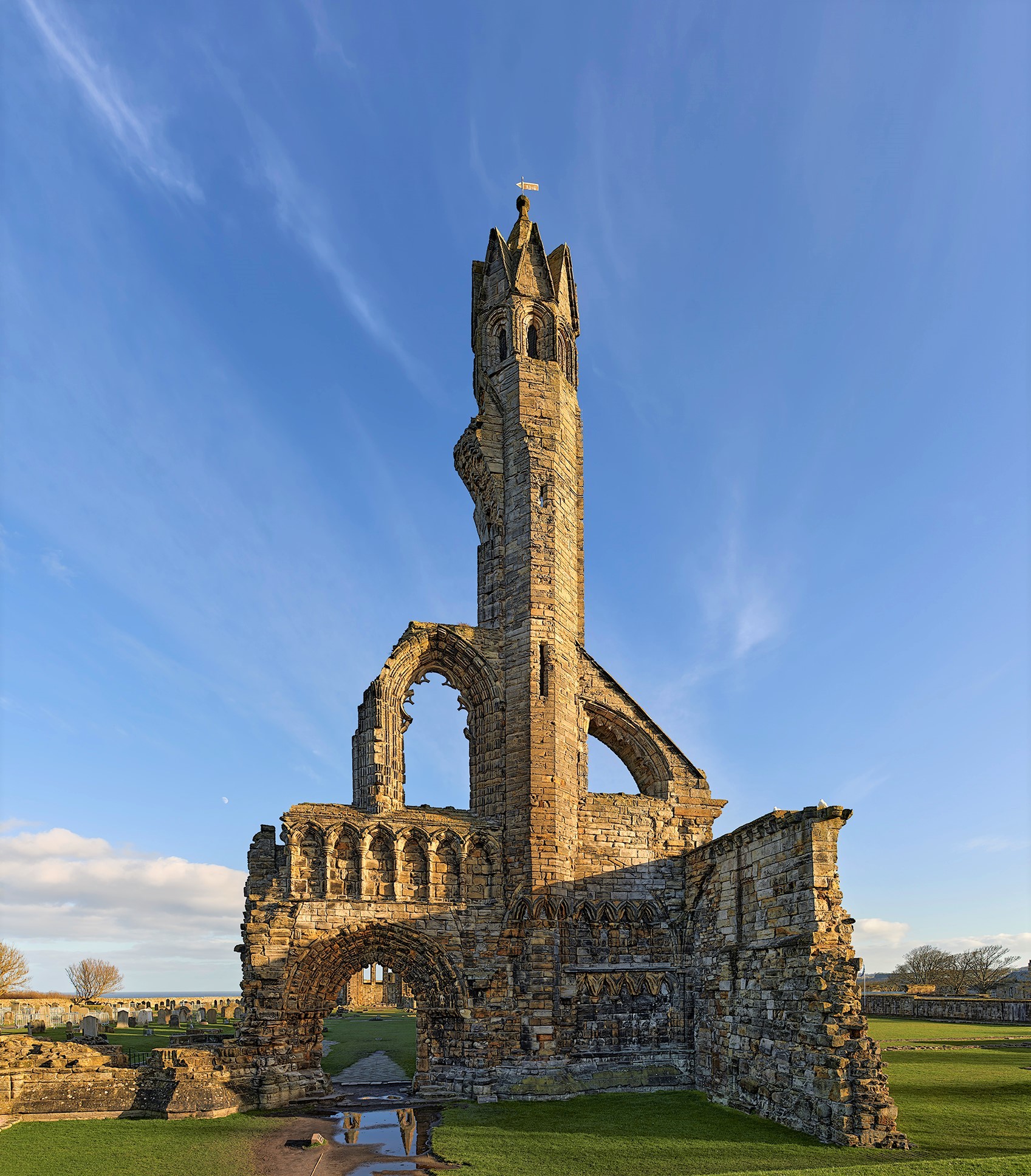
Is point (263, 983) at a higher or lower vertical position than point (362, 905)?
lower

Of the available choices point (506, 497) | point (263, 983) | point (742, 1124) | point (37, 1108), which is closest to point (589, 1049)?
point (742, 1124)

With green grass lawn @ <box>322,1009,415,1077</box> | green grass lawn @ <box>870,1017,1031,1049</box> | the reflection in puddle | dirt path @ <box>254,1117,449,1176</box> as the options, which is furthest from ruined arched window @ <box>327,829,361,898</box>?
green grass lawn @ <box>870,1017,1031,1049</box>

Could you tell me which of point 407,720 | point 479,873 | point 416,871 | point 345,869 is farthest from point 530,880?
point 407,720

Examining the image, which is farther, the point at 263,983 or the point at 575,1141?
the point at 263,983

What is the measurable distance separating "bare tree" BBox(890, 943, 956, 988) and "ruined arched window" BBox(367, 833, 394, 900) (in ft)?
139

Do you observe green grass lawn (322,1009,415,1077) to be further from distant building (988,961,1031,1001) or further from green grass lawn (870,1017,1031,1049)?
distant building (988,961,1031,1001)

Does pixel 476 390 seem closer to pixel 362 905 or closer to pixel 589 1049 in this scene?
pixel 362 905

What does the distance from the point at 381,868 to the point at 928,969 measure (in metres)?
51.0

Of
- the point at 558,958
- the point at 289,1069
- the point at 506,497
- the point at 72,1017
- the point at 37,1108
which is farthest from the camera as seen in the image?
the point at 72,1017

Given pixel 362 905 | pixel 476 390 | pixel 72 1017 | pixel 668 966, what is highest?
pixel 476 390

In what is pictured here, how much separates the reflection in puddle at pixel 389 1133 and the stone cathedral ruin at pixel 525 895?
5.68 feet

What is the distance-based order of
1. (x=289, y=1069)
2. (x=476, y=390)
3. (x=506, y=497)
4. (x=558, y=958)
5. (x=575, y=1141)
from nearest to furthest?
(x=575, y=1141) < (x=289, y=1069) < (x=558, y=958) < (x=506, y=497) < (x=476, y=390)

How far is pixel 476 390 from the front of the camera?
77.7 ft

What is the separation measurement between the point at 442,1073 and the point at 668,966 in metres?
5.17
